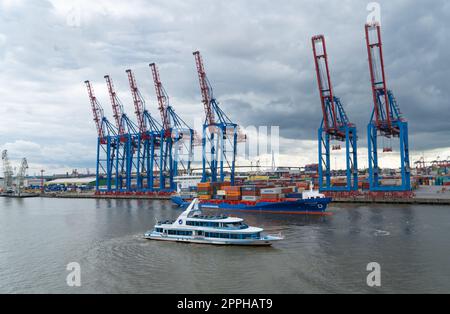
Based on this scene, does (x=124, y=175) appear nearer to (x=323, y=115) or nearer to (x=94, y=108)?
(x=94, y=108)

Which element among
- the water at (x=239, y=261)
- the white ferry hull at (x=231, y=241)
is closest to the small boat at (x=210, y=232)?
the white ferry hull at (x=231, y=241)

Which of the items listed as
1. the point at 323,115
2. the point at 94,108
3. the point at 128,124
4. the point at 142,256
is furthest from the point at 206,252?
the point at 94,108

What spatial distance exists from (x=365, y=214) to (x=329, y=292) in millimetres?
37460

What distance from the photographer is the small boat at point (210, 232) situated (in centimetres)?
3321

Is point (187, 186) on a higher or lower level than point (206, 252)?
higher

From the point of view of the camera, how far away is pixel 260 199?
208 ft

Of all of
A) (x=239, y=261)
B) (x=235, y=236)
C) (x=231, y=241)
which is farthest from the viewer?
(x=235, y=236)

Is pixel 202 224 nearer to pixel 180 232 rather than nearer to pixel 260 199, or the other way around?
pixel 180 232

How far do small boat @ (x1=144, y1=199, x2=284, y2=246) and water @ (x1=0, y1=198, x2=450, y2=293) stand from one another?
1057 millimetres

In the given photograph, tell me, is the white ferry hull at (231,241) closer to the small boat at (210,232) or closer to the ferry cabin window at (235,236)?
the small boat at (210,232)

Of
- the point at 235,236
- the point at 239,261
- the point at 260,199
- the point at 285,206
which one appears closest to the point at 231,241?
the point at 235,236

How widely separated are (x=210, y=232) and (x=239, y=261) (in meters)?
7.06

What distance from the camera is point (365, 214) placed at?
180 feet

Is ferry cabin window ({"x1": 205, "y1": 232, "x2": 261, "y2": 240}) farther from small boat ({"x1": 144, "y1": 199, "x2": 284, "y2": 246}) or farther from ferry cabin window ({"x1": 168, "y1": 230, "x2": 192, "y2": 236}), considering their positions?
ferry cabin window ({"x1": 168, "y1": 230, "x2": 192, "y2": 236})
